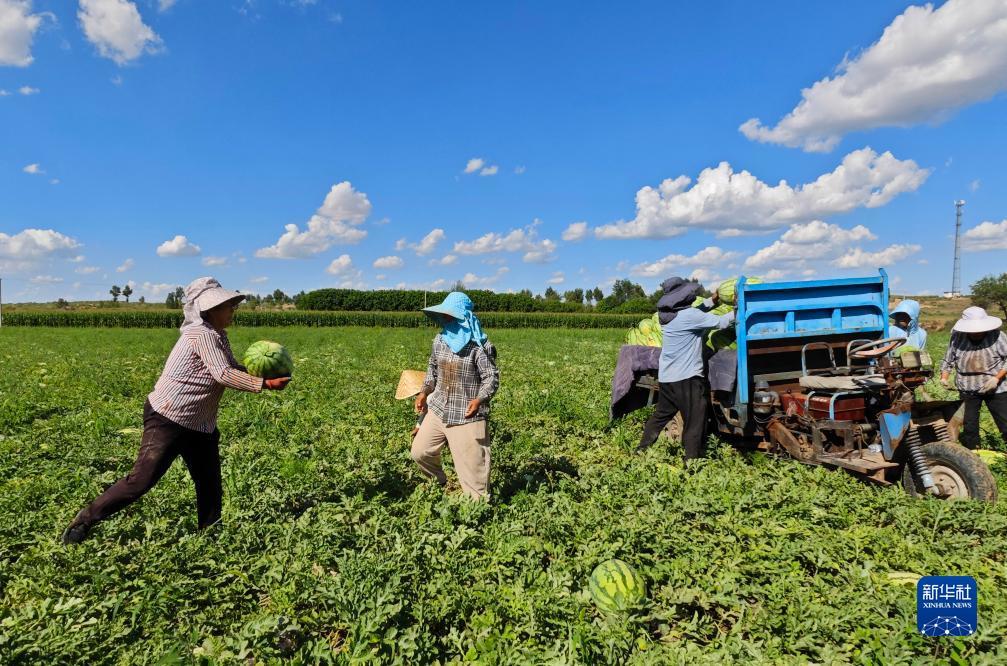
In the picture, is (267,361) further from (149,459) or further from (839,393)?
(839,393)

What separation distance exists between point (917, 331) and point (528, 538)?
21.8 feet

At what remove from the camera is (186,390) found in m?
4.22

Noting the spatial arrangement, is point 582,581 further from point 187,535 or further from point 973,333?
point 973,333

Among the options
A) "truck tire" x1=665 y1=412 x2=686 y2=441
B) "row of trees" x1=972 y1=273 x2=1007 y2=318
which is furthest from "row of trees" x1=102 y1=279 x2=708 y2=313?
"truck tire" x1=665 y1=412 x2=686 y2=441

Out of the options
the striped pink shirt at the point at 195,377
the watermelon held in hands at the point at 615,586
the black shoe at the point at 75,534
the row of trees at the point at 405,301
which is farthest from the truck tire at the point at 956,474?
the row of trees at the point at 405,301

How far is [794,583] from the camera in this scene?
12.1 ft

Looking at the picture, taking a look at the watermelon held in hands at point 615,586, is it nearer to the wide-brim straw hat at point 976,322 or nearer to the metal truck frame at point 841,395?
the metal truck frame at point 841,395

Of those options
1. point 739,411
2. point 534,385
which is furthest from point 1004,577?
point 534,385

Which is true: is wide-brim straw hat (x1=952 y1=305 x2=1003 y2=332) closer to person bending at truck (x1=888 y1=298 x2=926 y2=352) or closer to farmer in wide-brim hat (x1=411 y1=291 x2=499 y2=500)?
person bending at truck (x1=888 y1=298 x2=926 y2=352)

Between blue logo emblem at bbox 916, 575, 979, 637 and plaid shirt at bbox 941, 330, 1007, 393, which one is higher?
plaid shirt at bbox 941, 330, 1007, 393

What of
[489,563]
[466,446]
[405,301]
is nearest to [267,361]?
[466,446]

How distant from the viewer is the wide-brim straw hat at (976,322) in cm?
666

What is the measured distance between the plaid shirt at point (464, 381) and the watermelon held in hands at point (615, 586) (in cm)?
175

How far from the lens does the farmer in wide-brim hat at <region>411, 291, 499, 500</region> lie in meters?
4.97
